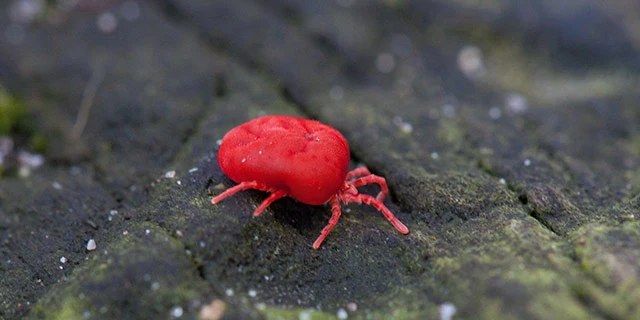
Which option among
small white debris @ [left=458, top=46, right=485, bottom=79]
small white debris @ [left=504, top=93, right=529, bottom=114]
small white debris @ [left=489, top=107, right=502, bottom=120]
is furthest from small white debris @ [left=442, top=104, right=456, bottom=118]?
small white debris @ [left=458, top=46, right=485, bottom=79]

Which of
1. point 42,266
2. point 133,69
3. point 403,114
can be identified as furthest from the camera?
point 133,69

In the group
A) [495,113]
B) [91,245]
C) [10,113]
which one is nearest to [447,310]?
[91,245]

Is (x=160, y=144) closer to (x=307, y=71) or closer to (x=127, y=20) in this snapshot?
(x=307, y=71)

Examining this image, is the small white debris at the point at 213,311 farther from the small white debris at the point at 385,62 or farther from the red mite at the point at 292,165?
the small white debris at the point at 385,62

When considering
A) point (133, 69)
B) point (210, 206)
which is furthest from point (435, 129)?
point (133, 69)

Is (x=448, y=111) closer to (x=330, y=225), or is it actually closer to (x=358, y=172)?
(x=358, y=172)

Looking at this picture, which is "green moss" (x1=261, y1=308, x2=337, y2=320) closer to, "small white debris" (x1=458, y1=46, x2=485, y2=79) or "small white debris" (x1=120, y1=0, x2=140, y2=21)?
"small white debris" (x1=458, y1=46, x2=485, y2=79)
